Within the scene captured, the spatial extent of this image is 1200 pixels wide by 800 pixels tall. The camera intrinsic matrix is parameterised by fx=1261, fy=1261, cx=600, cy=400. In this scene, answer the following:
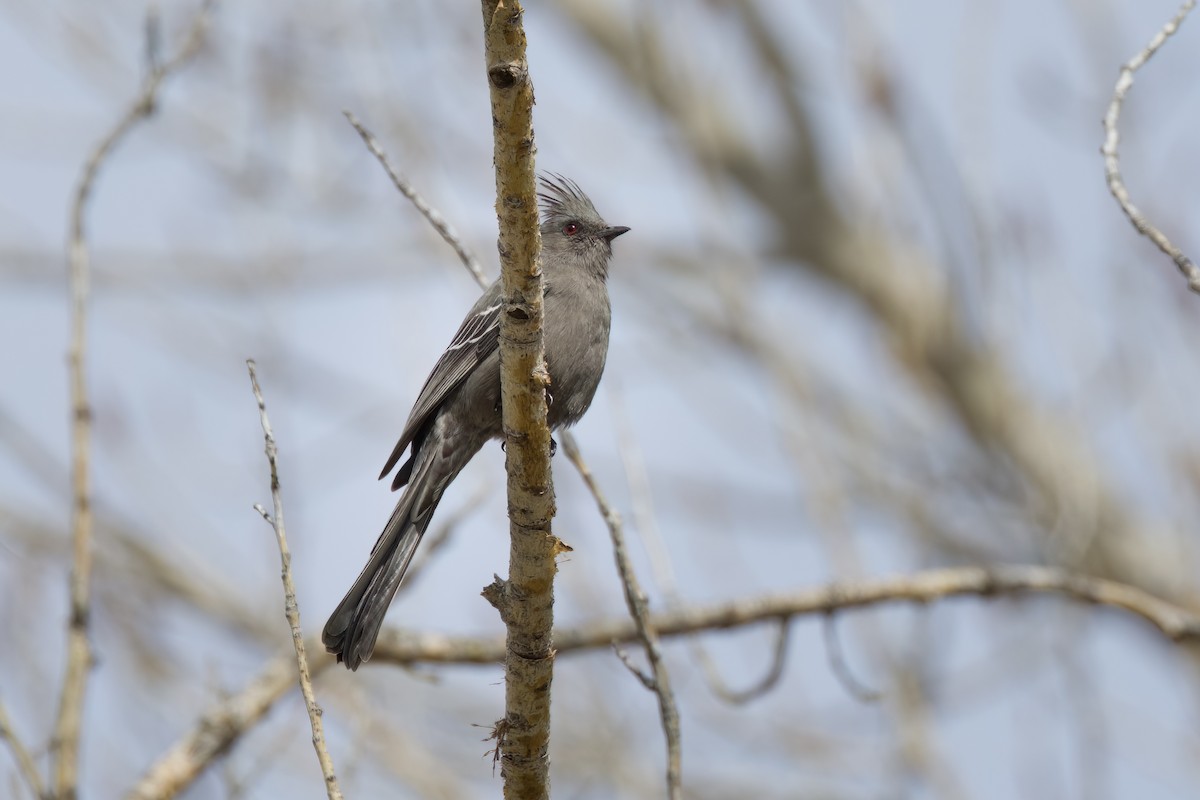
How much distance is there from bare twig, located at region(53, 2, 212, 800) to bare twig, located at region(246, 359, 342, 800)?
1.02 meters

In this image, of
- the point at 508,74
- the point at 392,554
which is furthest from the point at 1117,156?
the point at 392,554

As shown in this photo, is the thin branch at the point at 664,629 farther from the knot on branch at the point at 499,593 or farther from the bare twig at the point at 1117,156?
the bare twig at the point at 1117,156

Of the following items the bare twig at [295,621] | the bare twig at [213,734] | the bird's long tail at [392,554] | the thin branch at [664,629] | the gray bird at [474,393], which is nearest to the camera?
the bare twig at [295,621]

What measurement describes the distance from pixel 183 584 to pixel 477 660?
3.94 metres

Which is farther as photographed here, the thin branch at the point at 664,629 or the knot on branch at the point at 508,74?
the thin branch at the point at 664,629

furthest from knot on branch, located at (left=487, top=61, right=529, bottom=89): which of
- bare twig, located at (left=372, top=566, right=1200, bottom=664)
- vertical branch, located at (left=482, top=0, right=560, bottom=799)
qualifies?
bare twig, located at (left=372, top=566, right=1200, bottom=664)

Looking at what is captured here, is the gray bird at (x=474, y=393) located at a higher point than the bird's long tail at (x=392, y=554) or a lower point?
higher

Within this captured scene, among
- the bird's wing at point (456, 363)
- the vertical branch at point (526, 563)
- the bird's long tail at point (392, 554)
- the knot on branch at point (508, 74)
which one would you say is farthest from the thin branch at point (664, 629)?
the knot on branch at point (508, 74)

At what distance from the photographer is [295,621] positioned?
127 inches

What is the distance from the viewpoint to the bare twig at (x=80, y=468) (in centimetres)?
386

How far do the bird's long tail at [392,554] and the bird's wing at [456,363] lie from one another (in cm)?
12

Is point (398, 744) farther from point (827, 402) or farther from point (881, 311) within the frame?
point (881, 311)

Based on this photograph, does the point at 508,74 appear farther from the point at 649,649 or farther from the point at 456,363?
the point at 456,363

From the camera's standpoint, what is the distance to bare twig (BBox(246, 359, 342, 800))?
9.95 feet
